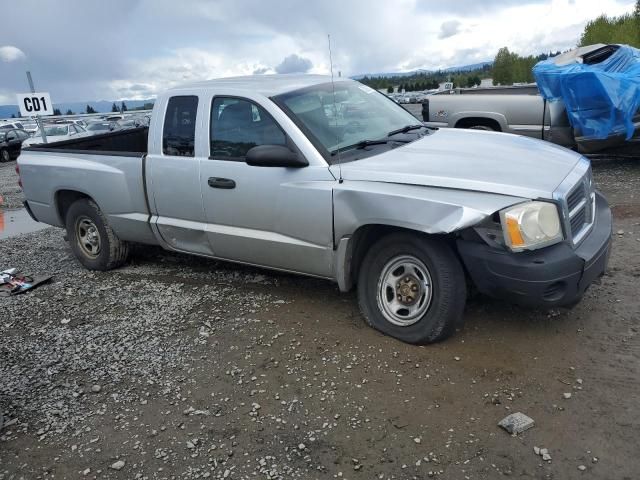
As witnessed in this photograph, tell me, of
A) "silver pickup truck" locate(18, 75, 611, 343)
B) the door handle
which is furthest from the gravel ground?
the door handle

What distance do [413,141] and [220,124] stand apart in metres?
1.61

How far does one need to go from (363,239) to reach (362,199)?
1.21ft

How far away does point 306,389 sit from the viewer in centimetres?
347

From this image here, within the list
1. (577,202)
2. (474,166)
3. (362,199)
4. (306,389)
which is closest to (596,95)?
(577,202)

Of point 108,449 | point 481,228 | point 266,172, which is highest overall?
point 266,172

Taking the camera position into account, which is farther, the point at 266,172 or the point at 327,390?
the point at 266,172

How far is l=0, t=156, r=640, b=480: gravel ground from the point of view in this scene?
2.84m

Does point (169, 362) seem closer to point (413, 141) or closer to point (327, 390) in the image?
point (327, 390)

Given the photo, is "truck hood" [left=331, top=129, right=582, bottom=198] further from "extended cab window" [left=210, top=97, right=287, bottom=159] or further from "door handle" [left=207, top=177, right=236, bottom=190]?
"door handle" [left=207, top=177, right=236, bottom=190]

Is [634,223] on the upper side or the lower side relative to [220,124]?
lower

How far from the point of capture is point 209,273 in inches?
222

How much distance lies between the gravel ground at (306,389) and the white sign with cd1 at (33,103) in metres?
10.8

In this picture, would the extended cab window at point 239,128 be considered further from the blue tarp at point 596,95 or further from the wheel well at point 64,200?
the blue tarp at point 596,95

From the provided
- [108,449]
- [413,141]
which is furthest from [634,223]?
[108,449]
